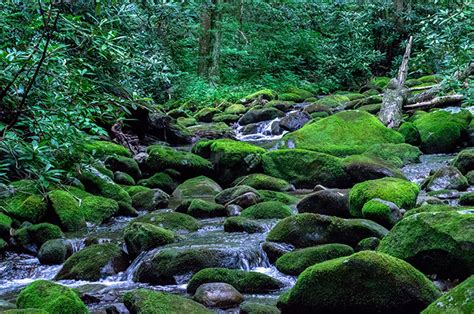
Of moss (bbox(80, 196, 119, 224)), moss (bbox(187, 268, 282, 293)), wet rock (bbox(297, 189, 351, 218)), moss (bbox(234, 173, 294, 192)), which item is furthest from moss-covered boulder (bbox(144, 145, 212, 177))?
moss (bbox(187, 268, 282, 293))

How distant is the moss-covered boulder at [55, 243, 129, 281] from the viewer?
646 cm

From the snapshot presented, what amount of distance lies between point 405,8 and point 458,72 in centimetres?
1792

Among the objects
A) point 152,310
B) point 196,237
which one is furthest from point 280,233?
point 152,310

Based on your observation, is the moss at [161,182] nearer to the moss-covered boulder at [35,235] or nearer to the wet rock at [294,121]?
the moss-covered boulder at [35,235]

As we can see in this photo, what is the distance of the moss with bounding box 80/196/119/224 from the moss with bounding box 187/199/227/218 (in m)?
1.36

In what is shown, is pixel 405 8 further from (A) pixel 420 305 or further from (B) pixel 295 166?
(A) pixel 420 305

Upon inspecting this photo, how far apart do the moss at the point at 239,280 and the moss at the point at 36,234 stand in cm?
297

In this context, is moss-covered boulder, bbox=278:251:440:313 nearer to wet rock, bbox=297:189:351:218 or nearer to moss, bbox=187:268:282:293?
moss, bbox=187:268:282:293

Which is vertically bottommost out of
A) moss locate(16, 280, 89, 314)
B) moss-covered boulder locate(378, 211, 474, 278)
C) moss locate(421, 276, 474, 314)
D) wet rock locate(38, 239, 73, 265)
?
wet rock locate(38, 239, 73, 265)

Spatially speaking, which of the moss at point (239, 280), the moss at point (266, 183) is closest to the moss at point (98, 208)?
the moss at point (266, 183)

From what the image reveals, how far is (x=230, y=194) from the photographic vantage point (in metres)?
9.79

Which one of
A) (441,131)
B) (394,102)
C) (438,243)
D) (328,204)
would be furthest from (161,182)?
(394,102)

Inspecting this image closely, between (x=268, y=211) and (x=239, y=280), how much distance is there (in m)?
2.71

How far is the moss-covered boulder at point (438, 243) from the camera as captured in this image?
5227 mm
